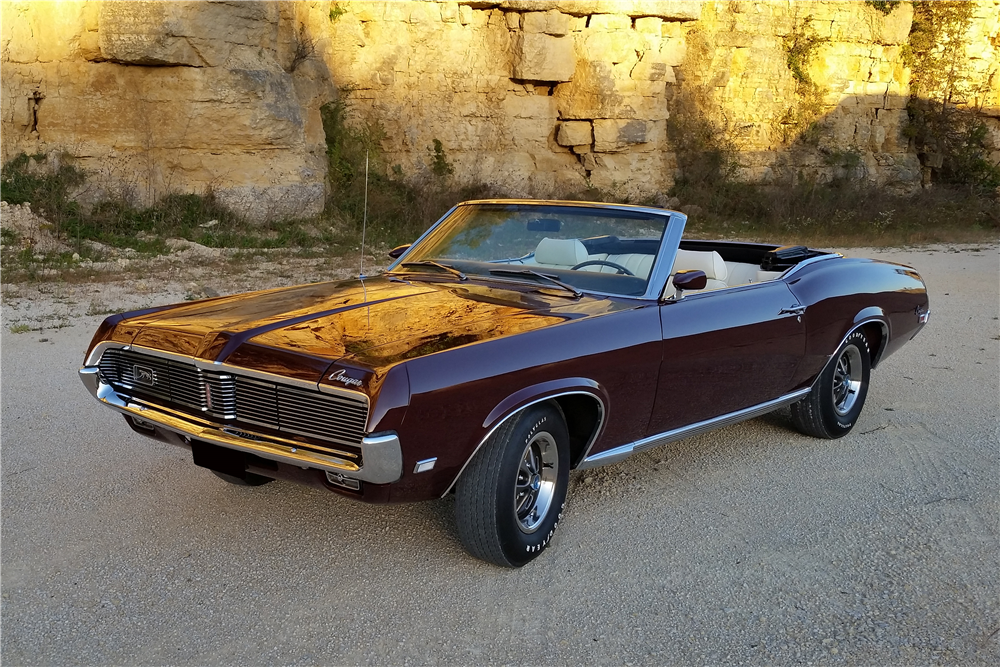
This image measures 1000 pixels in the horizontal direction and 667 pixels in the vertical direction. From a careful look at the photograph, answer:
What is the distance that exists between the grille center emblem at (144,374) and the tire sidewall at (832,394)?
340 cm

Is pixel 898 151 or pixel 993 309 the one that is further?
pixel 898 151

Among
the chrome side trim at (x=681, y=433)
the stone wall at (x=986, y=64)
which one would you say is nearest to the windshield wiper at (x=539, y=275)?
the chrome side trim at (x=681, y=433)

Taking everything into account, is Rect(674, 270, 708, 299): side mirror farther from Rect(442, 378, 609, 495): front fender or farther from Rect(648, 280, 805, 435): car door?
Rect(442, 378, 609, 495): front fender

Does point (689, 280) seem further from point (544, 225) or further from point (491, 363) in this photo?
point (491, 363)

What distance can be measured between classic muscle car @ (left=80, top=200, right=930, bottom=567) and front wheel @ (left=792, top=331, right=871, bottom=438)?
0.02 metres

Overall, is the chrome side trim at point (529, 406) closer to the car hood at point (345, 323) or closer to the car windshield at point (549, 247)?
the car hood at point (345, 323)

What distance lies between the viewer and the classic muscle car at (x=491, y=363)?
2.85 m

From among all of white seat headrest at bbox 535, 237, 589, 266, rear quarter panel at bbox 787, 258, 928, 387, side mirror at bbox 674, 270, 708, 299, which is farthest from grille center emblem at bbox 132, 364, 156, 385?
rear quarter panel at bbox 787, 258, 928, 387

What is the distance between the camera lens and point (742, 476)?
13.9ft

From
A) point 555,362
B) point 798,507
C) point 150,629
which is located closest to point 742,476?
point 798,507

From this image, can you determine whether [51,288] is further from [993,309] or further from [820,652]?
[993,309]

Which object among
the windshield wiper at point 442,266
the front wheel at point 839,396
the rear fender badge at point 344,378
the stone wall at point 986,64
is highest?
the stone wall at point 986,64

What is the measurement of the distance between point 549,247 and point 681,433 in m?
1.11

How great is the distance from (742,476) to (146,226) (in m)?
11.1
